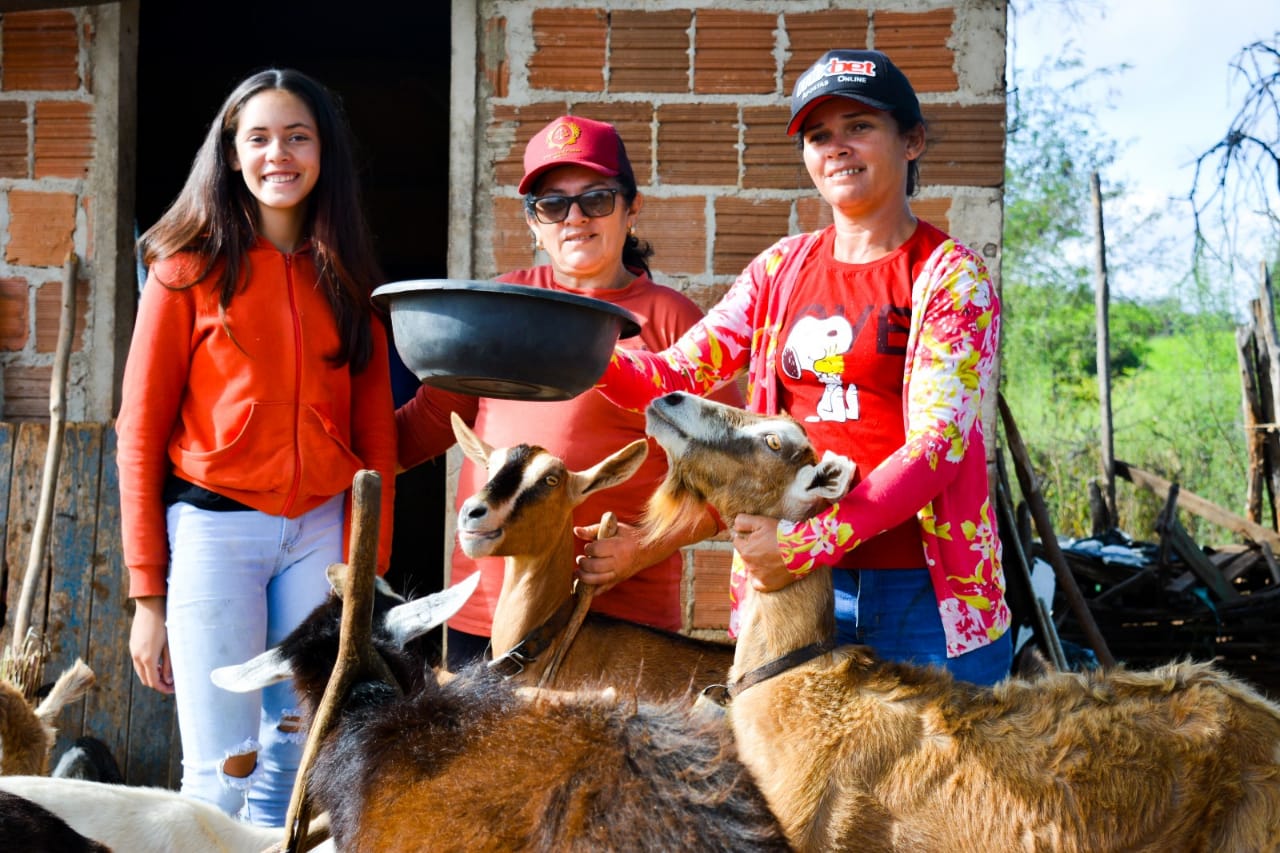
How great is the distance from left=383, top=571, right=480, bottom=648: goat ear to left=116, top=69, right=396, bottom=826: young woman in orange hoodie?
Result: 1.25 m

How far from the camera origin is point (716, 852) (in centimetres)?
154

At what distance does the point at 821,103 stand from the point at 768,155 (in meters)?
2.08

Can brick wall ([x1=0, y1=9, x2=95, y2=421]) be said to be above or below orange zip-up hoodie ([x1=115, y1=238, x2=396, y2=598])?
above

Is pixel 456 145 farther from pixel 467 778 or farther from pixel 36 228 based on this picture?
pixel 467 778

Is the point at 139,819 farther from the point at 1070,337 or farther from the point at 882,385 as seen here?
the point at 1070,337

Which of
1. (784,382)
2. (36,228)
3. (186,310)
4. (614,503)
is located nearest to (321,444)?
(186,310)

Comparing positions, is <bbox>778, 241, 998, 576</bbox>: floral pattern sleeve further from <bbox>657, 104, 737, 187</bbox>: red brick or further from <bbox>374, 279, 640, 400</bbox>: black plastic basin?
<bbox>657, 104, 737, 187</bbox>: red brick

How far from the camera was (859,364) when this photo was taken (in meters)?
3.03

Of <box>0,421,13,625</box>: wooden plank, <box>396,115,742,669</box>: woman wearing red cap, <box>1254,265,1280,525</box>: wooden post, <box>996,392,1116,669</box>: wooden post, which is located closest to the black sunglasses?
<box>396,115,742,669</box>: woman wearing red cap

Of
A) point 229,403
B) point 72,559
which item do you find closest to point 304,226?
point 229,403

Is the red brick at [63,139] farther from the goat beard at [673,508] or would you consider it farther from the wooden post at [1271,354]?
the wooden post at [1271,354]

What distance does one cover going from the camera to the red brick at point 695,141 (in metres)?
5.21

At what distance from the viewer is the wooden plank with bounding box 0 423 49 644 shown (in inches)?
209

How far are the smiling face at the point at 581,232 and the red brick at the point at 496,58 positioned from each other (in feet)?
4.98
